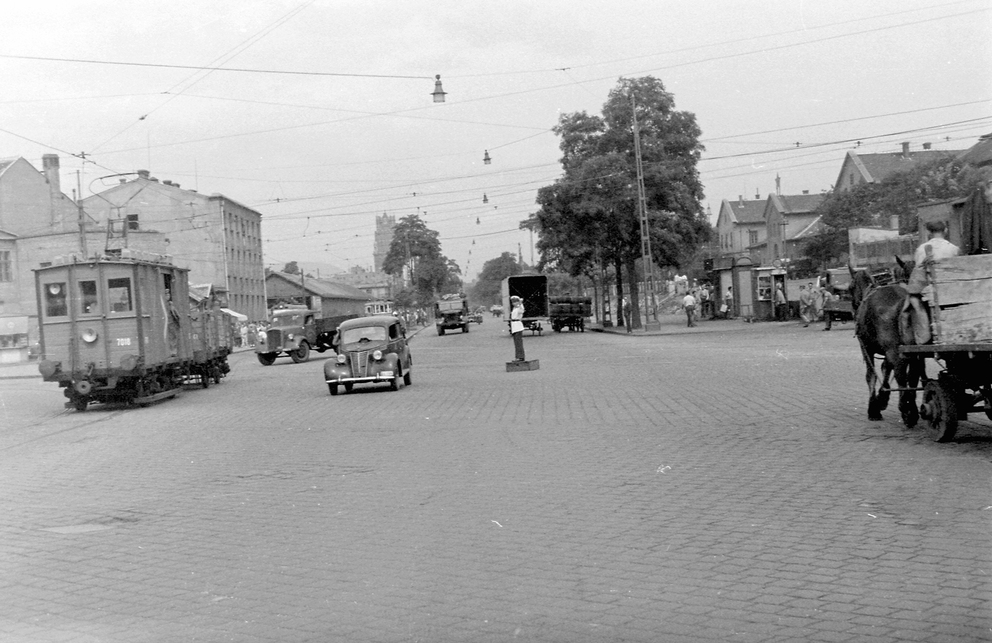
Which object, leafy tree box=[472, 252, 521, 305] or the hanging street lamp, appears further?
leafy tree box=[472, 252, 521, 305]

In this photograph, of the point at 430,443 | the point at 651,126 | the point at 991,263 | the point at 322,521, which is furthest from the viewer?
the point at 651,126

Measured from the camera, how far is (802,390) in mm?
16844

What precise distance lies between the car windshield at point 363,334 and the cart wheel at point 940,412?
46.9 ft

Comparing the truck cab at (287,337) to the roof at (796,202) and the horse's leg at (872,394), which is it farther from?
the roof at (796,202)

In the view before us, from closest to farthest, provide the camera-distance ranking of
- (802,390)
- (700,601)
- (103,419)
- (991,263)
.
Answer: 1. (700,601)
2. (991,263)
3. (802,390)
4. (103,419)

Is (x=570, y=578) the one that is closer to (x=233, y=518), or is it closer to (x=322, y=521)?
(x=322, y=521)

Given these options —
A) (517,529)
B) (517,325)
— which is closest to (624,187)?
(517,325)

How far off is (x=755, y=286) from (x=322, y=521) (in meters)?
45.5

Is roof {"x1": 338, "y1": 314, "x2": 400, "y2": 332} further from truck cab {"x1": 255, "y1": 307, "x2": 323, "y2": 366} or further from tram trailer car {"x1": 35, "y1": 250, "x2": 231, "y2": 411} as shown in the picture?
truck cab {"x1": 255, "y1": 307, "x2": 323, "y2": 366}

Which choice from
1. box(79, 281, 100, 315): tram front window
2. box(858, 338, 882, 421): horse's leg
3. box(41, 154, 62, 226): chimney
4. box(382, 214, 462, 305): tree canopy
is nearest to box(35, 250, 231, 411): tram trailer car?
box(79, 281, 100, 315): tram front window

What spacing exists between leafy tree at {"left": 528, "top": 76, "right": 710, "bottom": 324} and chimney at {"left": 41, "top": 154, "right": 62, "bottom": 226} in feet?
116

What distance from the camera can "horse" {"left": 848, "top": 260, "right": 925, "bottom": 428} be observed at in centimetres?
1138

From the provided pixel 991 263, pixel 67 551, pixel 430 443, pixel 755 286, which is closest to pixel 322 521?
pixel 67 551

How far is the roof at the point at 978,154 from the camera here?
5553 cm
